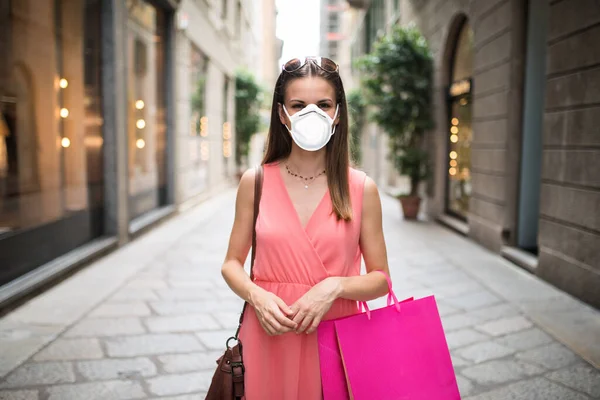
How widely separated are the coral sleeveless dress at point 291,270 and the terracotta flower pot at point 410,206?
942 centimetres

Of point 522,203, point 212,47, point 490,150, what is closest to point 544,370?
point 522,203

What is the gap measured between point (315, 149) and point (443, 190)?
9720 mm

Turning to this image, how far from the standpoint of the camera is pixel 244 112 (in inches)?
838

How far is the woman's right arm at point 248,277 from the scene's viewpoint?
5.29 ft

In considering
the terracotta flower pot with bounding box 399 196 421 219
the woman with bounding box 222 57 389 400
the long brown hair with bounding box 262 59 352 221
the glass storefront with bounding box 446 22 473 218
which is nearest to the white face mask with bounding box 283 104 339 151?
the woman with bounding box 222 57 389 400

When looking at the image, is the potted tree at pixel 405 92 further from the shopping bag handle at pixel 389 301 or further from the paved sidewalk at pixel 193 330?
the shopping bag handle at pixel 389 301

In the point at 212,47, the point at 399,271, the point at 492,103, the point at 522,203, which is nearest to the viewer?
the point at 399,271

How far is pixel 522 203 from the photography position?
7.36 m

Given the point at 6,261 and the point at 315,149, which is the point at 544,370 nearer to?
the point at 315,149

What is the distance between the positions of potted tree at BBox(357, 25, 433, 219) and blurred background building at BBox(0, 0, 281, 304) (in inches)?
158

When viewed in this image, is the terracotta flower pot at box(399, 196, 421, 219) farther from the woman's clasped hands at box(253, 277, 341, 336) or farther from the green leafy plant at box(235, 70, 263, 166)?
the green leafy plant at box(235, 70, 263, 166)

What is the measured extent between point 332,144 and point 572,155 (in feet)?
14.4

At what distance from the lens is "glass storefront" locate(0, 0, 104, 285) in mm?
5223

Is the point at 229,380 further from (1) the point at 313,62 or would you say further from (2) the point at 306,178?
(1) the point at 313,62
